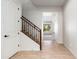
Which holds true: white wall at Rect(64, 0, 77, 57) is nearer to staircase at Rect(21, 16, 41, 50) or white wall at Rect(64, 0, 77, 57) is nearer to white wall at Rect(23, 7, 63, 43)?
staircase at Rect(21, 16, 41, 50)

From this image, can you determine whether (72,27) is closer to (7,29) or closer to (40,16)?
(7,29)

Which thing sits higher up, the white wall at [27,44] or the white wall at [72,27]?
the white wall at [72,27]

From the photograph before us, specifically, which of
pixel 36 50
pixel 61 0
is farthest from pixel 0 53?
pixel 61 0

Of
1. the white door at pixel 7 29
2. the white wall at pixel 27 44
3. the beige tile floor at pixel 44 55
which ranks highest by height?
the white door at pixel 7 29

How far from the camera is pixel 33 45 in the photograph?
5.59m

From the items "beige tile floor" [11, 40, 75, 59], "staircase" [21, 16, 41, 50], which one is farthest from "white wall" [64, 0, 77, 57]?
"staircase" [21, 16, 41, 50]

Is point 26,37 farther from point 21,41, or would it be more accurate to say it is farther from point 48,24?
point 48,24

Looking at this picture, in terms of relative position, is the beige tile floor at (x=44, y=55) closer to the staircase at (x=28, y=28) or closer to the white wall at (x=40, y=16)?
the staircase at (x=28, y=28)

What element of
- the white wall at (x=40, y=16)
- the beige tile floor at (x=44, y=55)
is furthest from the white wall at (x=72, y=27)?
the white wall at (x=40, y=16)

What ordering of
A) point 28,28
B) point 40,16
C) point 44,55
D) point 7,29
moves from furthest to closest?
point 40,16 < point 28,28 < point 44,55 < point 7,29

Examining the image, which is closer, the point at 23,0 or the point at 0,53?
the point at 0,53

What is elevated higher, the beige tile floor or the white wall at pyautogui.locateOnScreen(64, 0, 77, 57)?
the white wall at pyautogui.locateOnScreen(64, 0, 77, 57)

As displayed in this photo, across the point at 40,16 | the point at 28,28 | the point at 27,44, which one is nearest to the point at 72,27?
the point at 27,44

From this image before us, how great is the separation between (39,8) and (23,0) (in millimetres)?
2926
